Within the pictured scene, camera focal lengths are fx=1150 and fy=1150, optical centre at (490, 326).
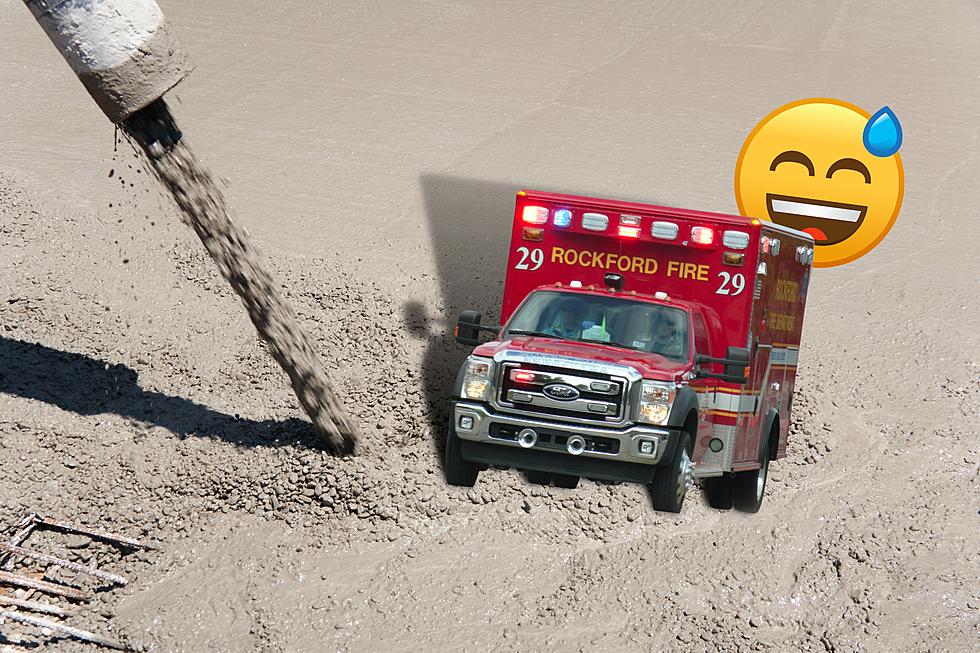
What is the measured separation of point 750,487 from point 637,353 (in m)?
3.17

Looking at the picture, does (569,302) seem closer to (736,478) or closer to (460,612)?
(736,478)

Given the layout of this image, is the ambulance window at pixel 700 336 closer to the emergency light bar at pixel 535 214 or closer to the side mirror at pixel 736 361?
the side mirror at pixel 736 361

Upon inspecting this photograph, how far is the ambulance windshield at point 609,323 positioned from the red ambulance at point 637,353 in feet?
0.04

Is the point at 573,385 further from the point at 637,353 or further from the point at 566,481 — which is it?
the point at 566,481

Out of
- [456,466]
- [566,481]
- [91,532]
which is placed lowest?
[91,532]

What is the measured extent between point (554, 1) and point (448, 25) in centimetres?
464

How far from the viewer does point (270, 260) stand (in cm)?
2105

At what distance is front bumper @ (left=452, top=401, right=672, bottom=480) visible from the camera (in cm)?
859

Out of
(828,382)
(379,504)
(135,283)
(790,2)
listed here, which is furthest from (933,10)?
(379,504)

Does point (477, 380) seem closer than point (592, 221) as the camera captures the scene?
Yes

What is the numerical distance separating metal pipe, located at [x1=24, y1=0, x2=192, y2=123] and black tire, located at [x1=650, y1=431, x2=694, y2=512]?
6.82 meters

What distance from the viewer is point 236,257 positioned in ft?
43.4

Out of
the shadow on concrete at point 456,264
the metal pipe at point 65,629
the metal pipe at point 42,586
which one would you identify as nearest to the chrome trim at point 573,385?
the shadow on concrete at point 456,264

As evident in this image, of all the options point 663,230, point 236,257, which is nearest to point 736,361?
point 663,230
